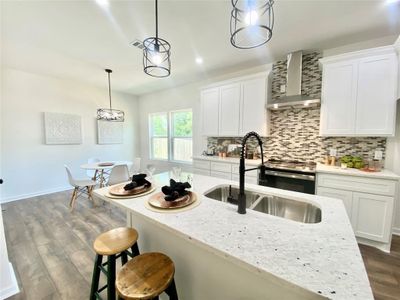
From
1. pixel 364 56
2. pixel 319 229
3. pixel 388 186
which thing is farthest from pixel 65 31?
pixel 388 186

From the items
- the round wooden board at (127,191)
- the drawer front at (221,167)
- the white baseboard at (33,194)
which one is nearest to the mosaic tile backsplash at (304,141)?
the drawer front at (221,167)

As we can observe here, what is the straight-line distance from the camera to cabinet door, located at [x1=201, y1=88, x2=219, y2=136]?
3666 mm

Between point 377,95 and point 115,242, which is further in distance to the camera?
point 377,95

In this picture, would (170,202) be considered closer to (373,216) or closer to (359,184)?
(359,184)

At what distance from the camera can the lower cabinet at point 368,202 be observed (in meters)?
2.04

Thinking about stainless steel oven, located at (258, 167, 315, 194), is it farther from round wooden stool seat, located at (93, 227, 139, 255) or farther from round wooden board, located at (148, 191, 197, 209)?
round wooden stool seat, located at (93, 227, 139, 255)

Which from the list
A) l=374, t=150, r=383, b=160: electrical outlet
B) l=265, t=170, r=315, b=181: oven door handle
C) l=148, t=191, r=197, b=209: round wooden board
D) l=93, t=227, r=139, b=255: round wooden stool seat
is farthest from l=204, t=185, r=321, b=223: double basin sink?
l=374, t=150, r=383, b=160: electrical outlet

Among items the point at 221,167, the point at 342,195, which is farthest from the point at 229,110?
the point at 342,195

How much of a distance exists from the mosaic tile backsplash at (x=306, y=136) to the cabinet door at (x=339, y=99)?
0.98 feet

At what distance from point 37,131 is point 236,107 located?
4.44 m

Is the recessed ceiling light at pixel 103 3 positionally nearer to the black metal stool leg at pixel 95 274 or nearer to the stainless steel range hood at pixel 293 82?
the black metal stool leg at pixel 95 274

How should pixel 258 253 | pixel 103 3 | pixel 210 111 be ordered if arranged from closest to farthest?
1. pixel 258 253
2. pixel 103 3
3. pixel 210 111

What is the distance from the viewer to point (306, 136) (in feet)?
9.73

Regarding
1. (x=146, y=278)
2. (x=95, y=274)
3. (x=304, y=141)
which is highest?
(x=304, y=141)
